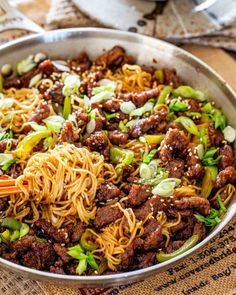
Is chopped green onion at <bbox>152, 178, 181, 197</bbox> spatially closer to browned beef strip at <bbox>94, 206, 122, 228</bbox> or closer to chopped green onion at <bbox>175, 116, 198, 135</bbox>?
browned beef strip at <bbox>94, 206, 122, 228</bbox>

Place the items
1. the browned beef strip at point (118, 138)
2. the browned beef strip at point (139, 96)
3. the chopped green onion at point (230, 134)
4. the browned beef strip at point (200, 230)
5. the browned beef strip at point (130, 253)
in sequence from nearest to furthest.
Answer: the browned beef strip at point (130, 253) → the browned beef strip at point (200, 230) → the browned beef strip at point (118, 138) → the chopped green onion at point (230, 134) → the browned beef strip at point (139, 96)

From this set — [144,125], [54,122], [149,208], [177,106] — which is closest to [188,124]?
[177,106]

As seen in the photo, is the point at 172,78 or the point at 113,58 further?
the point at 113,58

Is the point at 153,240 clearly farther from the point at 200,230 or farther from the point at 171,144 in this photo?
the point at 171,144

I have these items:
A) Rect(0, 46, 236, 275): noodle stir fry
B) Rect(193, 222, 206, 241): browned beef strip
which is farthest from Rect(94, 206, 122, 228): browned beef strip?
Rect(193, 222, 206, 241): browned beef strip

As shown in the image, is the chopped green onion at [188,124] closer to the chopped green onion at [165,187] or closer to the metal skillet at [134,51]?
the metal skillet at [134,51]

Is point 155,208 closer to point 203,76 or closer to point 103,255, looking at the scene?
point 103,255

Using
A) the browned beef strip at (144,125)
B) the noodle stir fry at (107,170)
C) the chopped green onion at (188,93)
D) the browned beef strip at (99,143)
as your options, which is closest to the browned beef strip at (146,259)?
the noodle stir fry at (107,170)
